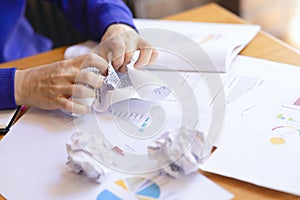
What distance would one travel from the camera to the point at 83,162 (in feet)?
2.43

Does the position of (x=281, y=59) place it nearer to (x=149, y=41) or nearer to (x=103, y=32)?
(x=149, y=41)

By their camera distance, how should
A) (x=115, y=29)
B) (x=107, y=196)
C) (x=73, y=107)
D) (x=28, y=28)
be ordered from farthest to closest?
1. (x=28, y=28)
2. (x=115, y=29)
3. (x=73, y=107)
4. (x=107, y=196)

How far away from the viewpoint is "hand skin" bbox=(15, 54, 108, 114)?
0.89 metres

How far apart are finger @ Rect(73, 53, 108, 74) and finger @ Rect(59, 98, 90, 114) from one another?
0.08 meters

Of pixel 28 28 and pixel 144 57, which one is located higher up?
pixel 144 57

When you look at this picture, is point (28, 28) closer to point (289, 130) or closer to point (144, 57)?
point (144, 57)

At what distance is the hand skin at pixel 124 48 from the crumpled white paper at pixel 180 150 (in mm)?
251

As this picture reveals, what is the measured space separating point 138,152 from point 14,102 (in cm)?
29

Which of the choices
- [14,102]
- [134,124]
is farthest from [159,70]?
[14,102]

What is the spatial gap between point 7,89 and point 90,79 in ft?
0.56

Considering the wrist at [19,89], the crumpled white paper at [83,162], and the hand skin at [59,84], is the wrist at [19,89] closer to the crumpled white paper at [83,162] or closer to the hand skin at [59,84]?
the hand skin at [59,84]

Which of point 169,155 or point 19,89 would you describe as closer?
point 169,155

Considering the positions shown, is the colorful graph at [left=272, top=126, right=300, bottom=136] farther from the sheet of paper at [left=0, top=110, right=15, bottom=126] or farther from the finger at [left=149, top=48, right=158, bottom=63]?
the sheet of paper at [left=0, top=110, right=15, bottom=126]

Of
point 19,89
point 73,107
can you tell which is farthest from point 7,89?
point 73,107
